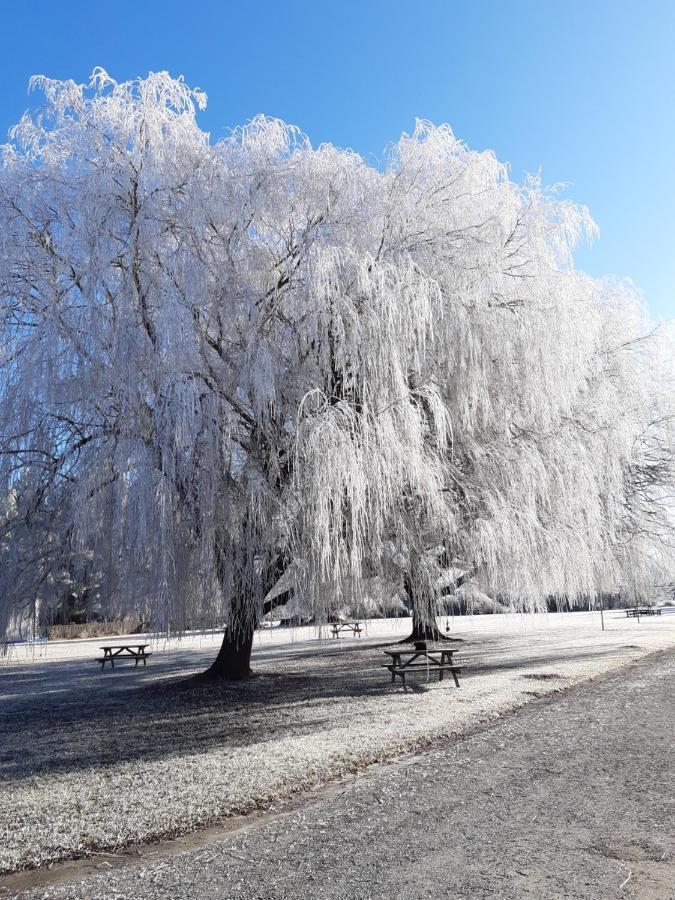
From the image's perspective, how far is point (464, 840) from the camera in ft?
13.6

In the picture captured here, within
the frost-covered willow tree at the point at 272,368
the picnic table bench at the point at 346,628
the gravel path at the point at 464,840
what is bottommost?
the picnic table bench at the point at 346,628

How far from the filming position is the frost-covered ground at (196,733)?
4984mm

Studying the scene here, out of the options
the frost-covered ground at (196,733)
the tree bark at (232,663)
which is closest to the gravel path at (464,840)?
the frost-covered ground at (196,733)

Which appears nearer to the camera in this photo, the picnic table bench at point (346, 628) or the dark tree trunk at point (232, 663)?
the dark tree trunk at point (232, 663)

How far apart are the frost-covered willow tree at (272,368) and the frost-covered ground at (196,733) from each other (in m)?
1.44

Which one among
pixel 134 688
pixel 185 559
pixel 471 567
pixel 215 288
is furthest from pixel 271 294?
pixel 134 688

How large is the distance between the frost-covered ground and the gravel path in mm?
682

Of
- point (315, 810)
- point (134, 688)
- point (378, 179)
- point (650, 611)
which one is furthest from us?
point (650, 611)

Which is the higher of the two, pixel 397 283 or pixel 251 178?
pixel 251 178

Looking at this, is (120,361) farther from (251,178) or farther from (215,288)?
(251,178)

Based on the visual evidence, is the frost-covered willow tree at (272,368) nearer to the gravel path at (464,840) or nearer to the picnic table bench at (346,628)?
the gravel path at (464,840)

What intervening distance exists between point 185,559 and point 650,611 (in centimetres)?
3513

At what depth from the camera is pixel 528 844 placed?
13.2 ft

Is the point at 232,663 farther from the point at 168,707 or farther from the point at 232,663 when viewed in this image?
the point at 168,707
